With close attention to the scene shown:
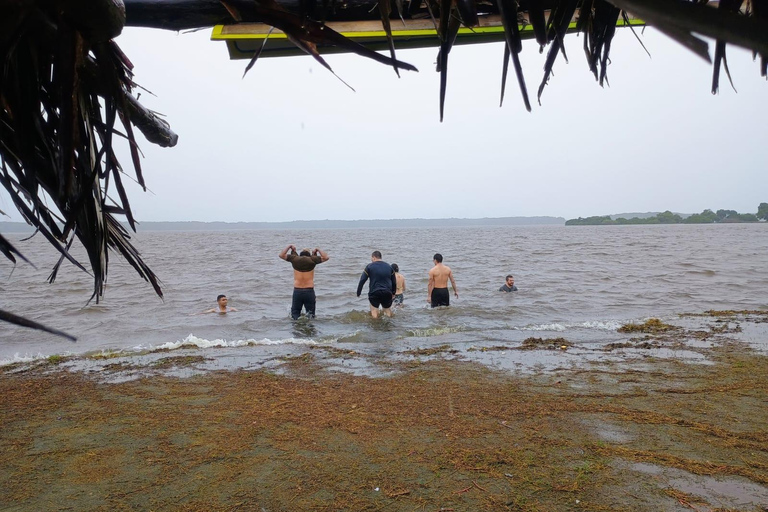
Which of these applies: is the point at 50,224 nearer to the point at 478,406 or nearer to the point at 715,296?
the point at 478,406

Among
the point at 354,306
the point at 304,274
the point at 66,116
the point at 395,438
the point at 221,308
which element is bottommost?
the point at 354,306

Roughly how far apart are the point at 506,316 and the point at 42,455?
10.4 m

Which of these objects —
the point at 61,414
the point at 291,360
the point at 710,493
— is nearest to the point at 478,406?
the point at 710,493

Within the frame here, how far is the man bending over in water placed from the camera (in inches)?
449

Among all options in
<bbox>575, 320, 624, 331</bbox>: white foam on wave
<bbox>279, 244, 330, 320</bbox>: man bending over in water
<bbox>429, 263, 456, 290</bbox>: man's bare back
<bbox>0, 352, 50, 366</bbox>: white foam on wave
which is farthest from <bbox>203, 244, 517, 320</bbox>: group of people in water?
<bbox>0, 352, 50, 366</bbox>: white foam on wave

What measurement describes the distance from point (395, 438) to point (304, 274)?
7.83 m

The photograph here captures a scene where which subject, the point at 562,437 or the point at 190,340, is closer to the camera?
the point at 562,437

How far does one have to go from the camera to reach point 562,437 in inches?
160

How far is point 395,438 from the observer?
4.12 metres

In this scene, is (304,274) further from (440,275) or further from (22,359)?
(22,359)

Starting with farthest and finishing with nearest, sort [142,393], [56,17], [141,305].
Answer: [141,305], [142,393], [56,17]

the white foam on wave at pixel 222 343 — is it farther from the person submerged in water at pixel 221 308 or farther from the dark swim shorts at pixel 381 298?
the person submerged in water at pixel 221 308

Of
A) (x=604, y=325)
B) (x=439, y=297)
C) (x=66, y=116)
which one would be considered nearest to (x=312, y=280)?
(x=439, y=297)

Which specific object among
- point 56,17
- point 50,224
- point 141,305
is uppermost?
point 56,17
